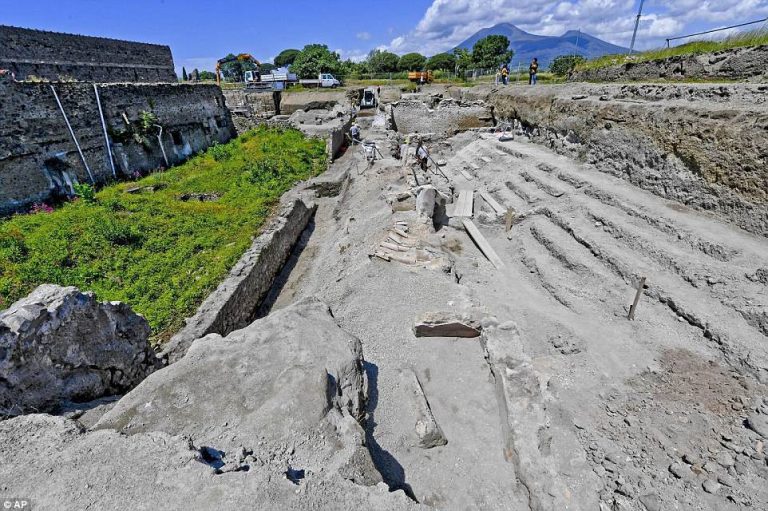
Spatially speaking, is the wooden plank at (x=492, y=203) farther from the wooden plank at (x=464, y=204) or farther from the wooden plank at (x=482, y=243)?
the wooden plank at (x=482, y=243)

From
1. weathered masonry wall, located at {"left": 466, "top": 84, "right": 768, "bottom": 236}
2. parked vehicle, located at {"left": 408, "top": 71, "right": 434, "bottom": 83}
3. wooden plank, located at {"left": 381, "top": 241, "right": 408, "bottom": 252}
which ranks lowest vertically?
wooden plank, located at {"left": 381, "top": 241, "right": 408, "bottom": 252}

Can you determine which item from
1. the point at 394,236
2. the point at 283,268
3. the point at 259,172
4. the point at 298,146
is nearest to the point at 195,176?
the point at 259,172

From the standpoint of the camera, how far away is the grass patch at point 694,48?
1155 cm

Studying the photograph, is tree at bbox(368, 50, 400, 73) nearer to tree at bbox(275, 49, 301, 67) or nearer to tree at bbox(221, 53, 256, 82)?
tree at bbox(221, 53, 256, 82)

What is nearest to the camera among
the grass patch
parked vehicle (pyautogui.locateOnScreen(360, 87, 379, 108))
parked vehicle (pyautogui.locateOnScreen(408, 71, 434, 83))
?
the grass patch

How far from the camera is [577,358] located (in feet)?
19.7

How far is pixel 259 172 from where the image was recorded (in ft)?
55.8

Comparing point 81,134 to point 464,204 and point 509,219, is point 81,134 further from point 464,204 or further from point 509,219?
point 509,219

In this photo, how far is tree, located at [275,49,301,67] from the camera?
101m

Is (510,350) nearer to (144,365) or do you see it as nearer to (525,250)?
(525,250)

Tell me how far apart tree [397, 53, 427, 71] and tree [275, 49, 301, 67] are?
45.3 metres

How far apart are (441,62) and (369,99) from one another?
38.0 meters

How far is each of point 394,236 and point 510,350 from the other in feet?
13.6

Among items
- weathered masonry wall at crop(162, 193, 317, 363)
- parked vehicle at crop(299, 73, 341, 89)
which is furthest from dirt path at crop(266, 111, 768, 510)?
parked vehicle at crop(299, 73, 341, 89)
